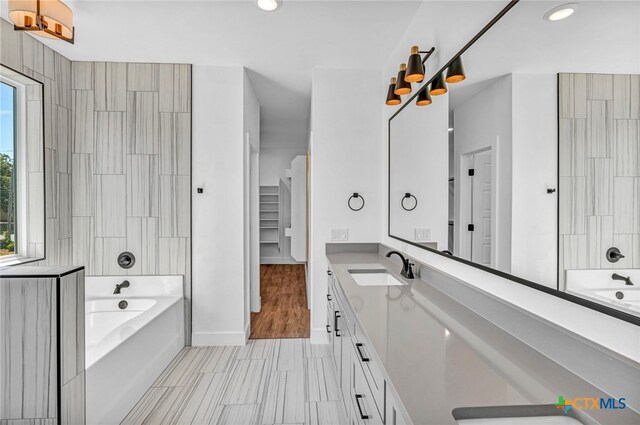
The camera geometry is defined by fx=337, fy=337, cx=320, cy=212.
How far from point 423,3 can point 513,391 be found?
2229mm

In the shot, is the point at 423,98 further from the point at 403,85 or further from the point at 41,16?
the point at 41,16

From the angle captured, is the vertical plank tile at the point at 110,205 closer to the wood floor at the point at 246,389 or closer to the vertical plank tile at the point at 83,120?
the vertical plank tile at the point at 83,120

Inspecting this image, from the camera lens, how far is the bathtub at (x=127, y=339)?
1913mm

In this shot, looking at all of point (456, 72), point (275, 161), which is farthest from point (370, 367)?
point (275, 161)

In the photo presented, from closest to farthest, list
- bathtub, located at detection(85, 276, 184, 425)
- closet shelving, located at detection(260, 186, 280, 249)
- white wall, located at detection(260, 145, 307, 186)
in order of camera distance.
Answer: bathtub, located at detection(85, 276, 184, 425) < white wall, located at detection(260, 145, 307, 186) < closet shelving, located at detection(260, 186, 280, 249)

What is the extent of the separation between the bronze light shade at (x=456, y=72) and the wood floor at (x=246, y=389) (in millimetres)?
1974

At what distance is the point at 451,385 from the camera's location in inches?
34.8

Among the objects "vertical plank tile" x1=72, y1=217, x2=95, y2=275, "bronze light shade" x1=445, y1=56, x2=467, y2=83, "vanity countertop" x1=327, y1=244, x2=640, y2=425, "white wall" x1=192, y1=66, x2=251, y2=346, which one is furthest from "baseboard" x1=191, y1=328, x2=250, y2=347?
"bronze light shade" x1=445, y1=56, x2=467, y2=83

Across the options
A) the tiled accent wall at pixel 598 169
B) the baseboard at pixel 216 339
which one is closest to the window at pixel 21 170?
the baseboard at pixel 216 339

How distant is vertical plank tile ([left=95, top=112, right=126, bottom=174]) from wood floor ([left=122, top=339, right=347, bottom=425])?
71.3 inches

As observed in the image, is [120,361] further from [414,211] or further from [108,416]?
[414,211]

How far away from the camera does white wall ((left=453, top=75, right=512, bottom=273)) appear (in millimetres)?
1260

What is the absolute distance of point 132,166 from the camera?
10.1ft

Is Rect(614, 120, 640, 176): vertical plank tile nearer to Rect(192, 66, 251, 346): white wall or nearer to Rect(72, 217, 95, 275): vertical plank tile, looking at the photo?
Rect(192, 66, 251, 346): white wall
